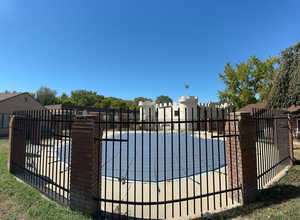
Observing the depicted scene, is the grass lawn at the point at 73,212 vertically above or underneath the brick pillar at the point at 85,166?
underneath

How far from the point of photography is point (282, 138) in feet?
18.7

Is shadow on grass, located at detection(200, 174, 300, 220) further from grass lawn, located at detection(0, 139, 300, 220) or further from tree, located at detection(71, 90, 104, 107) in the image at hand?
tree, located at detection(71, 90, 104, 107)

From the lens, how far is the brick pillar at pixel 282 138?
5.41m

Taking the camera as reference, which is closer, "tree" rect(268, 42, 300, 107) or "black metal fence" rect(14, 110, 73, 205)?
"black metal fence" rect(14, 110, 73, 205)

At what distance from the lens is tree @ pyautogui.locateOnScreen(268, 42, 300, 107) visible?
9258 mm

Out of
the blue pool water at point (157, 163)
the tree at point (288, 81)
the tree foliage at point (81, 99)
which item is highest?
the tree foliage at point (81, 99)

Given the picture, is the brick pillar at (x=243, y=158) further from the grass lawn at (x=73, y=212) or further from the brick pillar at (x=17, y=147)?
the brick pillar at (x=17, y=147)

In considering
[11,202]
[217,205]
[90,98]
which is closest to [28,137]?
[11,202]

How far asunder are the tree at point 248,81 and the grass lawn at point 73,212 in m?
26.8

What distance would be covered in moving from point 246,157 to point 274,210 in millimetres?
991

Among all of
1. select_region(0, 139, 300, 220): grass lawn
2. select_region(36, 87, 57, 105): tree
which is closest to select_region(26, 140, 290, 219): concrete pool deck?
select_region(0, 139, 300, 220): grass lawn

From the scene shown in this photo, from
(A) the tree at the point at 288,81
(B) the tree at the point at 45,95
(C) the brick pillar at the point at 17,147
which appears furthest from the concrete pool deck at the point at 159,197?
(B) the tree at the point at 45,95

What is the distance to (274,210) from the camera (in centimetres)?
291

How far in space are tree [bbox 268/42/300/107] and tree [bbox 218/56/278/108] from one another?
708 inches
